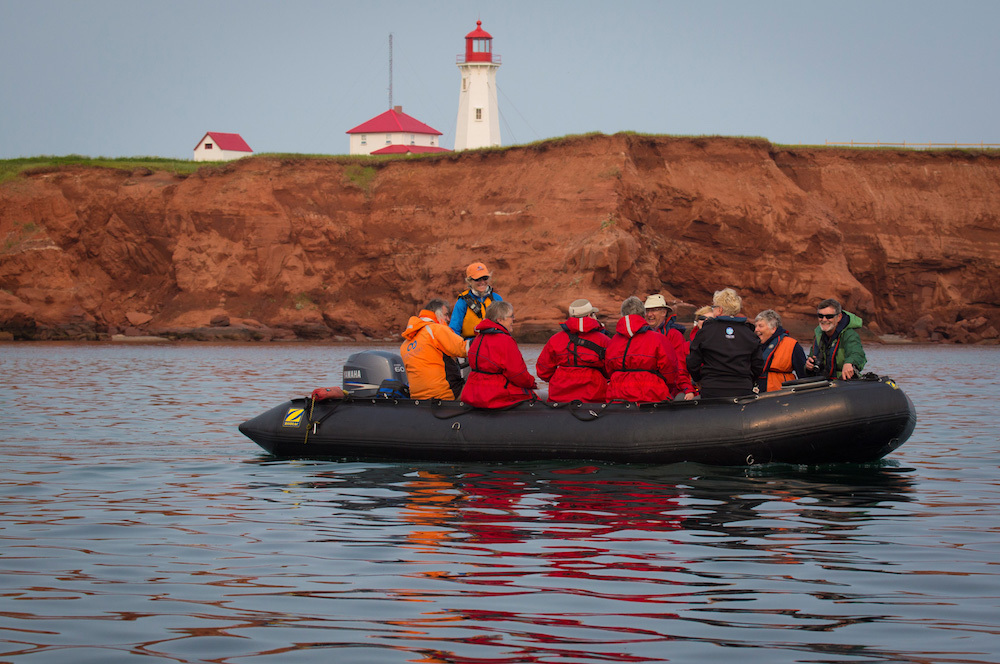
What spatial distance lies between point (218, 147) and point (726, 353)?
70.0m

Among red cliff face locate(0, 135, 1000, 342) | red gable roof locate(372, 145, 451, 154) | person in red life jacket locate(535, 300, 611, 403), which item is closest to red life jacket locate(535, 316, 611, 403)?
person in red life jacket locate(535, 300, 611, 403)

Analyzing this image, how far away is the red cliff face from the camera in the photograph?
4391 centimetres

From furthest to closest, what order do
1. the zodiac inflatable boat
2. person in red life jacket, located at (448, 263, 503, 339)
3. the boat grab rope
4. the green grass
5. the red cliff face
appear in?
the green grass → the red cliff face → person in red life jacket, located at (448, 263, 503, 339) → the boat grab rope → the zodiac inflatable boat

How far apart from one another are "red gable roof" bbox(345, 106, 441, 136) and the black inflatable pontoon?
67.8 metres

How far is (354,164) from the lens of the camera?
51250mm

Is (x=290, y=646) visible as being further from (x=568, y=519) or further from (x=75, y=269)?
(x=75, y=269)

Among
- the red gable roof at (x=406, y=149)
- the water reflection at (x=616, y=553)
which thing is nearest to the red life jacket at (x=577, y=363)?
the water reflection at (x=616, y=553)

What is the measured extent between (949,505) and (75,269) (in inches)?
1780

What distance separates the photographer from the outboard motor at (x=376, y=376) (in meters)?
11.6

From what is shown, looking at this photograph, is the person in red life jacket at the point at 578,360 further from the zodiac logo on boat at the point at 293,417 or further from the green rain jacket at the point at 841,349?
the zodiac logo on boat at the point at 293,417

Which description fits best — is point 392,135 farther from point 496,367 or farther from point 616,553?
point 616,553

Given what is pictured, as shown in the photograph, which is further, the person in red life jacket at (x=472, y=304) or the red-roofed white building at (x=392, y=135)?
the red-roofed white building at (x=392, y=135)

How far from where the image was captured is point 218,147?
246ft

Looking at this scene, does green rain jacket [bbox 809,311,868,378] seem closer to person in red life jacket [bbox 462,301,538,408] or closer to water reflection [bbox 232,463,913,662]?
water reflection [bbox 232,463,913,662]
